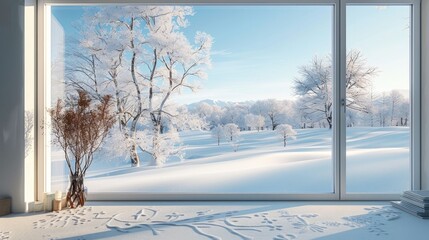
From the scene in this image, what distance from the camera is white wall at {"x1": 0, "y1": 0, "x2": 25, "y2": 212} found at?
2.60 metres

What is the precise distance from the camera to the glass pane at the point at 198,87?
2.90 metres

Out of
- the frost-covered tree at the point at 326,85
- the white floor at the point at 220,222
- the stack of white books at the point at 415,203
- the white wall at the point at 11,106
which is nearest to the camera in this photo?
the white floor at the point at 220,222

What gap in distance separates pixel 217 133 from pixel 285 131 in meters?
0.59

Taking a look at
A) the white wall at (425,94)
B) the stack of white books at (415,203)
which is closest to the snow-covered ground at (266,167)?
the white wall at (425,94)

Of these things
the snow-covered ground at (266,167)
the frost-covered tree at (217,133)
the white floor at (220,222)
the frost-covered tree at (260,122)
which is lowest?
the white floor at (220,222)

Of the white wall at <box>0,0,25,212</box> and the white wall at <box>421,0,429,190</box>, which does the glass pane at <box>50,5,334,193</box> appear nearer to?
the white wall at <box>0,0,25,212</box>

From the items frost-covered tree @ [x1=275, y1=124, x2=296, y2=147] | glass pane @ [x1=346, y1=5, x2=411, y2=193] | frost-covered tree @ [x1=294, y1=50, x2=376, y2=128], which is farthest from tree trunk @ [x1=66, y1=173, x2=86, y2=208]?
glass pane @ [x1=346, y1=5, x2=411, y2=193]

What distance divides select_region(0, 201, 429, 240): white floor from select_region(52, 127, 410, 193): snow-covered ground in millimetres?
→ 190

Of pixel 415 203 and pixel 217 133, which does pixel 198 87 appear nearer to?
pixel 217 133

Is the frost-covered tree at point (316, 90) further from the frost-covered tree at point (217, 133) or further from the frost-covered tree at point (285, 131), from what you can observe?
the frost-covered tree at point (217, 133)

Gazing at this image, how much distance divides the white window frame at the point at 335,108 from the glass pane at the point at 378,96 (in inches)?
2.2

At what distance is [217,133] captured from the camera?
9.78 ft

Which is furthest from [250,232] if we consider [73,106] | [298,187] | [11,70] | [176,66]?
[11,70]

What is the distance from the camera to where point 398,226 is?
2.20 metres
